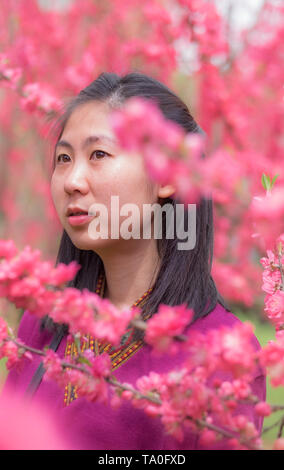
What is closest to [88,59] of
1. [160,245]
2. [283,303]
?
[160,245]

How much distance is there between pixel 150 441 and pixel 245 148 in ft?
8.78

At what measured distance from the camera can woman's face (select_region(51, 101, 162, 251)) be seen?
3.46 ft

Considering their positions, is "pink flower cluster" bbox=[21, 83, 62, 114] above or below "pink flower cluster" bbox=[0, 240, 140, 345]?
above

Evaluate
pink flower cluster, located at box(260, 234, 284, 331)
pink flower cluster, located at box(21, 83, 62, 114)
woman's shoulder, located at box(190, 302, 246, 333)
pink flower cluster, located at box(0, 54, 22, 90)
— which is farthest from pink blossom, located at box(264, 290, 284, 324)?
pink flower cluster, located at box(0, 54, 22, 90)

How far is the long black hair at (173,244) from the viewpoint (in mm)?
1209

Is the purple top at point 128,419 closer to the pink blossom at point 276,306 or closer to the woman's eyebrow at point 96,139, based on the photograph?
the pink blossom at point 276,306

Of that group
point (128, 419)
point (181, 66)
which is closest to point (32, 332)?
point (128, 419)

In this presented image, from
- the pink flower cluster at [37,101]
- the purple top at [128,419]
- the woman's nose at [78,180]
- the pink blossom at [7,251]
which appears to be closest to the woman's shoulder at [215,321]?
the purple top at [128,419]

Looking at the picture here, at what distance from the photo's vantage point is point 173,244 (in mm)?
1272

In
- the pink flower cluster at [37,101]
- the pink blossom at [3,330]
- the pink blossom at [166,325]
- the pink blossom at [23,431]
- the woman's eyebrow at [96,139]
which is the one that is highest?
the pink flower cluster at [37,101]

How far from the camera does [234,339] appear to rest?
0.69 metres

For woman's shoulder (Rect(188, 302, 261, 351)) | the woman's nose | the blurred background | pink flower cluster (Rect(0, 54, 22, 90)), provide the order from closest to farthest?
1. the woman's nose
2. woman's shoulder (Rect(188, 302, 261, 351))
3. pink flower cluster (Rect(0, 54, 22, 90))
4. the blurred background

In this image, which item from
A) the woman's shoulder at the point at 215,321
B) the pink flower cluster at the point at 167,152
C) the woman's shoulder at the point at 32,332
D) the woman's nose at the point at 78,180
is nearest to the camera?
the pink flower cluster at the point at 167,152

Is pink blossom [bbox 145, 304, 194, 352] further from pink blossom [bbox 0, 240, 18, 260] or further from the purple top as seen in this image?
the purple top
